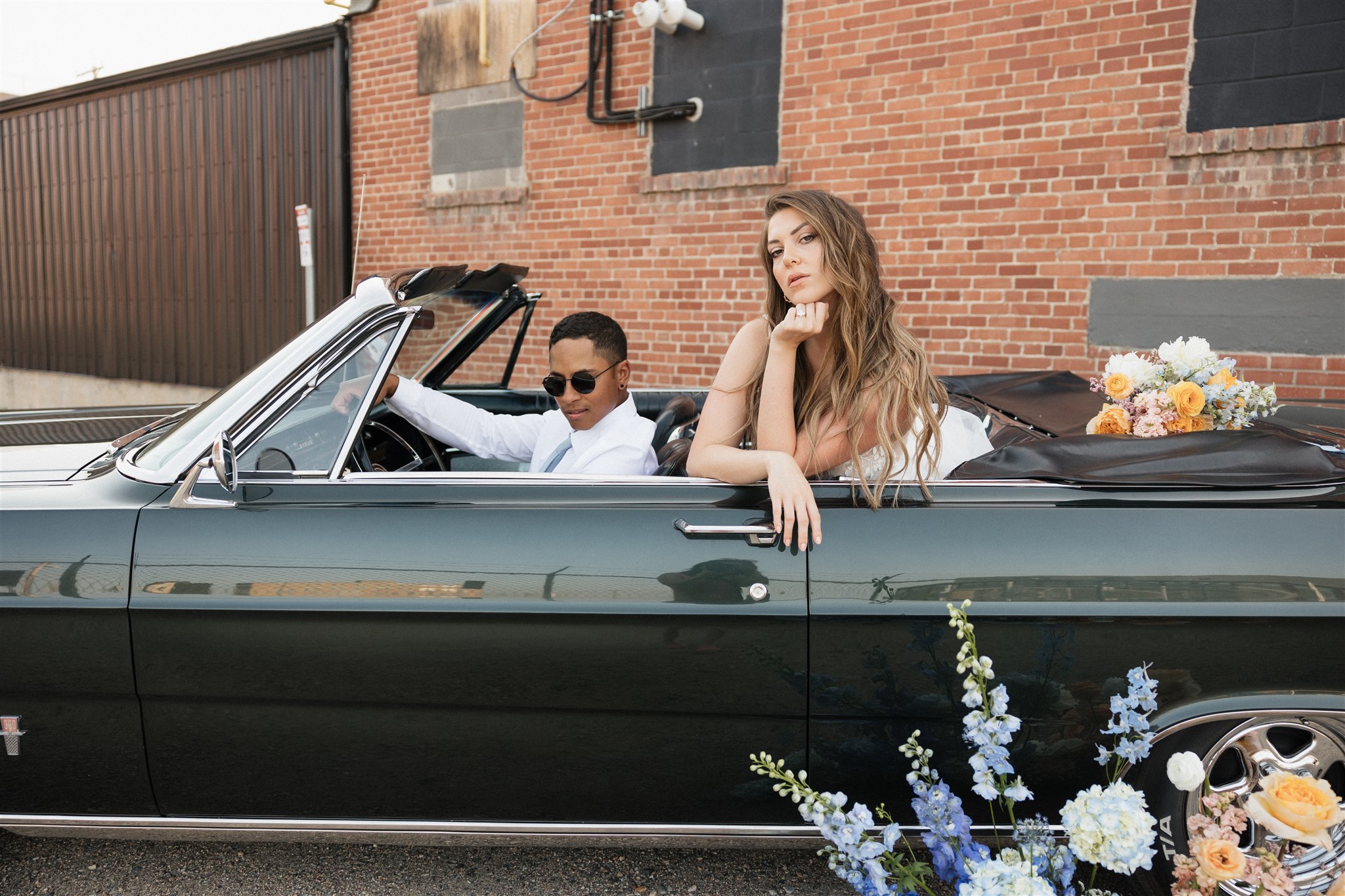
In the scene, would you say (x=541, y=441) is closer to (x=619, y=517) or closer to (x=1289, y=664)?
(x=619, y=517)

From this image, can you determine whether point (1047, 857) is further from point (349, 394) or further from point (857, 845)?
point (349, 394)

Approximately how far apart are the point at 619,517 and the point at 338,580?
0.60 m

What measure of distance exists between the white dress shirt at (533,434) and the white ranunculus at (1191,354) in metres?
1.38

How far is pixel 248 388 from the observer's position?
2.25 m

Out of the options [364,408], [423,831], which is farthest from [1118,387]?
[423,831]

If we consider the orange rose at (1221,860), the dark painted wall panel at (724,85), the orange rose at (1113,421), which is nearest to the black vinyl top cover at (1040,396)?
the orange rose at (1113,421)

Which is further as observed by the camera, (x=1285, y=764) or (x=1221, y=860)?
(x=1285, y=764)

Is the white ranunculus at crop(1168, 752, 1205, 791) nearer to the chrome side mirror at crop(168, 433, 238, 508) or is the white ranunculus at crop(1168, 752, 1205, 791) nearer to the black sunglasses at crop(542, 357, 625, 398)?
the black sunglasses at crop(542, 357, 625, 398)

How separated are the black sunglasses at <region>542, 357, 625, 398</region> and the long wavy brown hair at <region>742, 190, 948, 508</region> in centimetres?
44

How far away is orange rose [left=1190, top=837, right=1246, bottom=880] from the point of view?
1261mm

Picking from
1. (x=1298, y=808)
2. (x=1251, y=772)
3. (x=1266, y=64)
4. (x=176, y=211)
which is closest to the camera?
(x=1298, y=808)

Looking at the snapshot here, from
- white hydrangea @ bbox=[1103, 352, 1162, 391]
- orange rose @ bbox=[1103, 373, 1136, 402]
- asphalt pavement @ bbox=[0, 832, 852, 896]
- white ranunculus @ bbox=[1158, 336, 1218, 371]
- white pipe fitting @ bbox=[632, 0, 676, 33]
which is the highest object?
white pipe fitting @ bbox=[632, 0, 676, 33]

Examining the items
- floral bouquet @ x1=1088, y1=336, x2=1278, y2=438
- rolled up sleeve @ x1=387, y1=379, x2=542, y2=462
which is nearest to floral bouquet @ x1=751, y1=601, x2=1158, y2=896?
floral bouquet @ x1=1088, y1=336, x2=1278, y2=438

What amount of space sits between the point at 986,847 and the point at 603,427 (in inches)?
55.5
